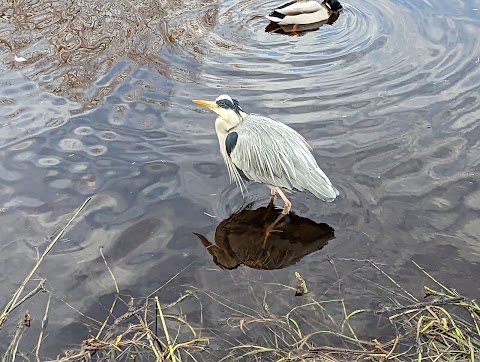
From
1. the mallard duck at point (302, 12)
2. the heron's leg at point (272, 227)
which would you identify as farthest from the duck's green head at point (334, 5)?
the heron's leg at point (272, 227)

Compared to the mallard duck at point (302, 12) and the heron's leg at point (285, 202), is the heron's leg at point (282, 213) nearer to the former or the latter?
the heron's leg at point (285, 202)

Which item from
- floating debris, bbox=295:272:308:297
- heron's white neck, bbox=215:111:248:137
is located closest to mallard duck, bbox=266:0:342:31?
heron's white neck, bbox=215:111:248:137

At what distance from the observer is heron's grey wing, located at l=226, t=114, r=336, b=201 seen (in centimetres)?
395

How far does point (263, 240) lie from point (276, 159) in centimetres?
55

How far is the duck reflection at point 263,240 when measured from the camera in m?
3.86

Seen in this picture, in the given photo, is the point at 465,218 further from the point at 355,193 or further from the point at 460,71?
the point at 460,71

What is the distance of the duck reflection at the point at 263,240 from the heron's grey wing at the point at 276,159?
0.26 m

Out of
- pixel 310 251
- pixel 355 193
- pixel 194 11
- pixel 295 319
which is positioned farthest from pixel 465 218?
pixel 194 11

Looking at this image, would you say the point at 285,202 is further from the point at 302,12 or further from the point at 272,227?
the point at 302,12

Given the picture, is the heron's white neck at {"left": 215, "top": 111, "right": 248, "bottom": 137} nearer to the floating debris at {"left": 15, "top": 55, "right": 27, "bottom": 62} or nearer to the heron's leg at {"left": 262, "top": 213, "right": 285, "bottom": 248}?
the heron's leg at {"left": 262, "top": 213, "right": 285, "bottom": 248}

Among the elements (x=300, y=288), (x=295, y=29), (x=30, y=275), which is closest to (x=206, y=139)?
(x=300, y=288)

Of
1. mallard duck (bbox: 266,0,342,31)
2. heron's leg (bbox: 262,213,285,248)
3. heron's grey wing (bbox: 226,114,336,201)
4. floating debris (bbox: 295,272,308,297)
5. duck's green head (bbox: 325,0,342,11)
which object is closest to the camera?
floating debris (bbox: 295,272,308,297)

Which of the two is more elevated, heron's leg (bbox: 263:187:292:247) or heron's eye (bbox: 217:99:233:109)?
heron's eye (bbox: 217:99:233:109)

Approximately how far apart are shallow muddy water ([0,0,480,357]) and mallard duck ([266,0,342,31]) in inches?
6.1
